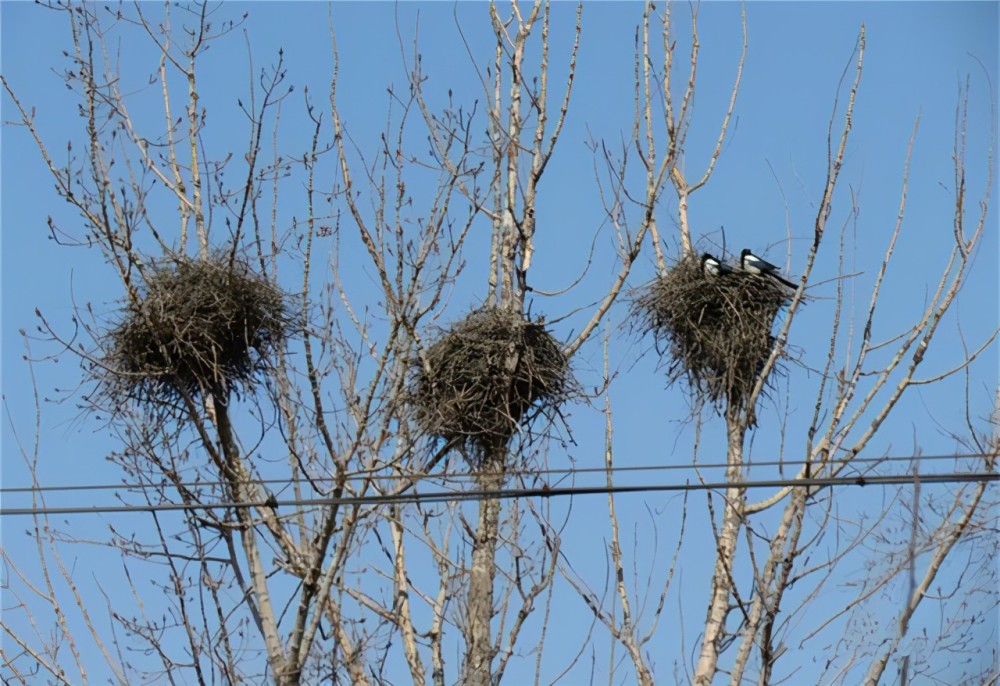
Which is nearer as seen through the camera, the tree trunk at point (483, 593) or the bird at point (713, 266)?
the tree trunk at point (483, 593)

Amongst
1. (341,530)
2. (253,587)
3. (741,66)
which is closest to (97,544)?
(253,587)

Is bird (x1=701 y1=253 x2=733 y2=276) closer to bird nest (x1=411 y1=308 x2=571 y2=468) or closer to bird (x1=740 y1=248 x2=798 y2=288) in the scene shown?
bird (x1=740 y1=248 x2=798 y2=288)

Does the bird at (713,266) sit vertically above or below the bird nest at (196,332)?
above

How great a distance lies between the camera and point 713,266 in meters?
8.97

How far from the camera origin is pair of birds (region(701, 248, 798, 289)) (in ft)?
29.2

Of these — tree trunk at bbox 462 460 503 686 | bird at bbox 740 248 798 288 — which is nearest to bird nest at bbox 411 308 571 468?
tree trunk at bbox 462 460 503 686

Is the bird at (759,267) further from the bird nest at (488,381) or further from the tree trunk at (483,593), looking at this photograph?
the tree trunk at (483,593)

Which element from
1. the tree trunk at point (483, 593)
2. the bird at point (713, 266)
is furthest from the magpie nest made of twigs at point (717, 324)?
the tree trunk at point (483, 593)

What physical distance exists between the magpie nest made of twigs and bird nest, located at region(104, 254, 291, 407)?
2331mm

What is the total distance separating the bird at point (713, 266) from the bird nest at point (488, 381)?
4.18ft

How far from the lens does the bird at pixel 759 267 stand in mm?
8898

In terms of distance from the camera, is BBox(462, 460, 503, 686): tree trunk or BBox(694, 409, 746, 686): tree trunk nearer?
BBox(462, 460, 503, 686): tree trunk

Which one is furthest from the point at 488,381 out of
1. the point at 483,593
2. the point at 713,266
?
the point at 713,266

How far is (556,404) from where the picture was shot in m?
7.89
